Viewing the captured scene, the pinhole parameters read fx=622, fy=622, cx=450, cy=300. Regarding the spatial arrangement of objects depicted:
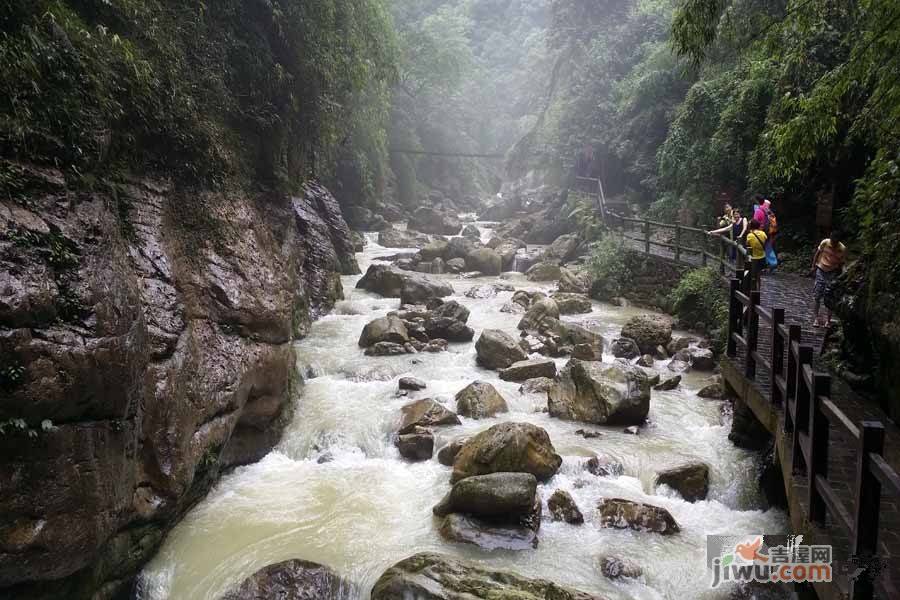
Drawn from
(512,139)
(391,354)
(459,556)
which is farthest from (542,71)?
(459,556)

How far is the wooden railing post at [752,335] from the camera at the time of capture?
7.14 meters

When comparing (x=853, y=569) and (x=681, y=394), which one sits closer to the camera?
(x=853, y=569)

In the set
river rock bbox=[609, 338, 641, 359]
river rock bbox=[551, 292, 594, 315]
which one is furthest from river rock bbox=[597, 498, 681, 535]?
river rock bbox=[551, 292, 594, 315]

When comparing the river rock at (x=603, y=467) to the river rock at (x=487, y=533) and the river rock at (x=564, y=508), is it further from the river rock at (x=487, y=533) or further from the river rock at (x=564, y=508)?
the river rock at (x=487, y=533)

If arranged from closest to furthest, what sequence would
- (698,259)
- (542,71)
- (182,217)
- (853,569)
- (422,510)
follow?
(853,569)
(422,510)
(182,217)
(698,259)
(542,71)

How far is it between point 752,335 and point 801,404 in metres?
2.38

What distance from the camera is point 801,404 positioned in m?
4.93

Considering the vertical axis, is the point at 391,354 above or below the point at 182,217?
below

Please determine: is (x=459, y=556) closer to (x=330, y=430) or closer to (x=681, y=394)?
(x=330, y=430)

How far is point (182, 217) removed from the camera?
28.9 ft

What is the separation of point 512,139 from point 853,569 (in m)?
49.6

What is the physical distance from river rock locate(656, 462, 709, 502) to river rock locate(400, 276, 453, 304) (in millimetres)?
10535

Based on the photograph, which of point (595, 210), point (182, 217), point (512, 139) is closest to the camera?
point (182, 217)

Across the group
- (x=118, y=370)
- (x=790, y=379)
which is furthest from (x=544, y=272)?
(x=118, y=370)
